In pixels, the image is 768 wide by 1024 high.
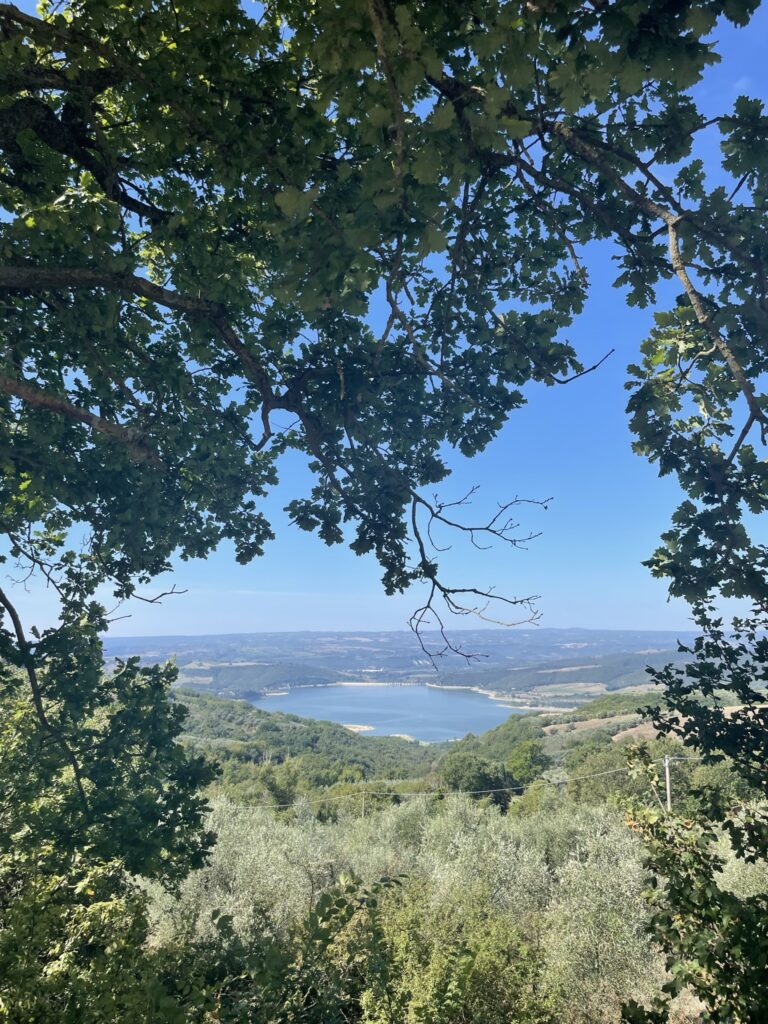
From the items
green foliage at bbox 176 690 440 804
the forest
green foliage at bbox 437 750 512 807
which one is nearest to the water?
green foliage at bbox 176 690 440 804

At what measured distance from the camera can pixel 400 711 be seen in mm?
168000

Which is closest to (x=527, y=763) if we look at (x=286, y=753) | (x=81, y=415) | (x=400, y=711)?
(x=286, y=753)

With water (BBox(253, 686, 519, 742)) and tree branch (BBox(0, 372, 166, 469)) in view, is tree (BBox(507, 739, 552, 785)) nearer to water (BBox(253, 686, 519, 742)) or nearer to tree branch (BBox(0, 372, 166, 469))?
tree branch (BBox(0, 372, 166, 469))

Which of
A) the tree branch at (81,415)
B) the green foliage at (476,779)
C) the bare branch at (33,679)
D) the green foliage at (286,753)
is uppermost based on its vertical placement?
the tree branch at (81,415)

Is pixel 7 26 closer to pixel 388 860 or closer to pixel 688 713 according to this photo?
pixel 688 713

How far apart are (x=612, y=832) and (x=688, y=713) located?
15500 millimetres

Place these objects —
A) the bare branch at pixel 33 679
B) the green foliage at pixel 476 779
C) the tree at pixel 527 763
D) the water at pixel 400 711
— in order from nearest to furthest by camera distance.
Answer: the bare branch at pixel 33 679, the green foliage at pixel 476 779, the tree at pixel 527 763, the water at pixel 400 711

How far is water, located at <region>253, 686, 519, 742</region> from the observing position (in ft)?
431

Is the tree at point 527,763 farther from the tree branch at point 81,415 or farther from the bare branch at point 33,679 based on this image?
the tree branch at point 81,415

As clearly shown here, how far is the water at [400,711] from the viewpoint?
131 m

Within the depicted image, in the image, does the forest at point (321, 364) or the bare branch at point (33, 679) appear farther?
the bare branch at point (33, 679)

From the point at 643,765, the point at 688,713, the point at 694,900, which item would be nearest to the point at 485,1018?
the point at 643,765

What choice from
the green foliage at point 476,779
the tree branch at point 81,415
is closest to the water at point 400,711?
the green foliage at point 476,779

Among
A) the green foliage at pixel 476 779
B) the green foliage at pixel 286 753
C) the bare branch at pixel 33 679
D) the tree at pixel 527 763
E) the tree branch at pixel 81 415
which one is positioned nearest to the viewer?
the tree branch at pixel 81 415
